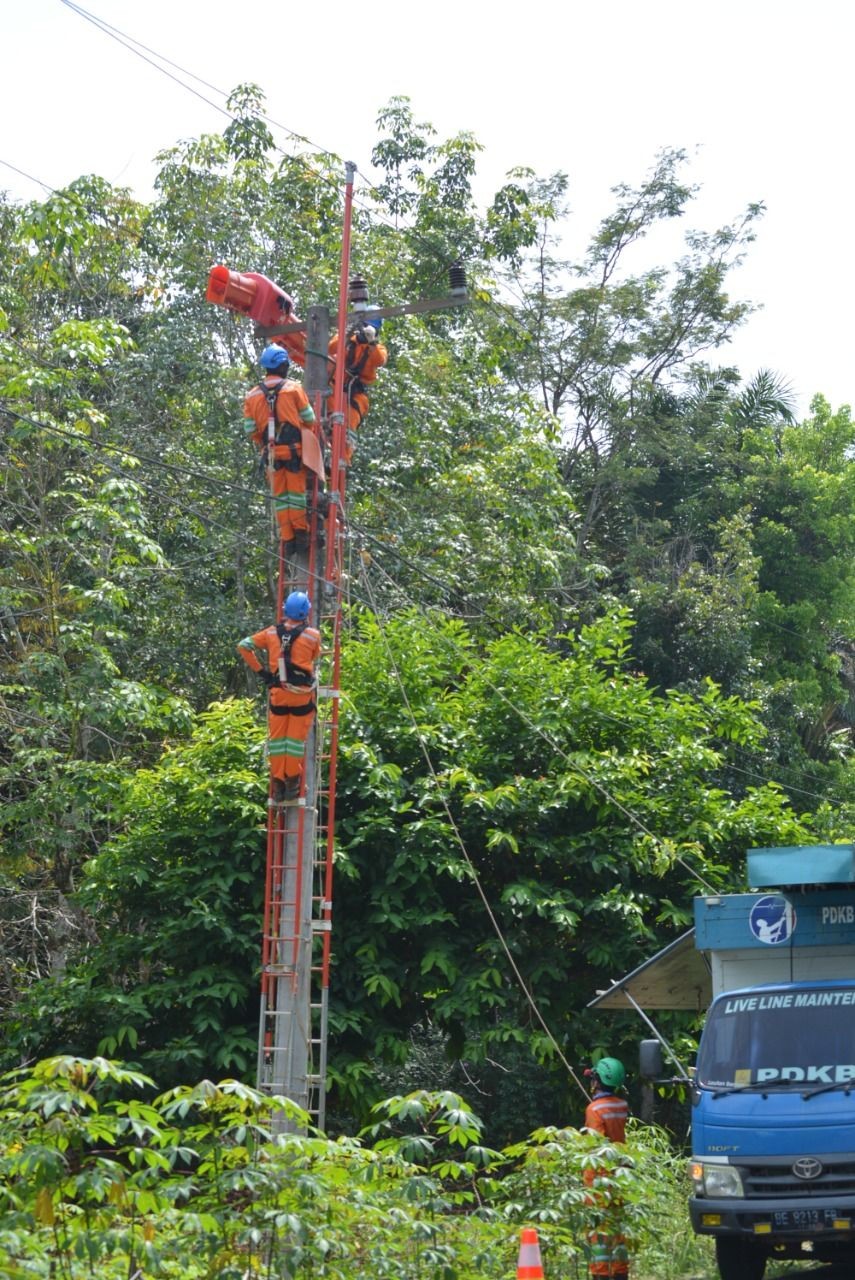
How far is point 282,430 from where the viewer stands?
1280 cm

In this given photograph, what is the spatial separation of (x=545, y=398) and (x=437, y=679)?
53.4ft

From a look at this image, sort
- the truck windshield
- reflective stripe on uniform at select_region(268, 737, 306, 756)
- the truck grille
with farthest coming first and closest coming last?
reflective stripe on uniform at select_region(268, 737, 306, 756)
the truck windshield
the truck grille

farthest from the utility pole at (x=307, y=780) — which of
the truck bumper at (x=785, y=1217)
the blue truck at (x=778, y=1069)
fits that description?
the truck bumper at (x=785, y=1217)

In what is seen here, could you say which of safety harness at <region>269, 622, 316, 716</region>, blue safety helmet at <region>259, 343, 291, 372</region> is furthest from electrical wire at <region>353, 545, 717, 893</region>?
blue safety helmet at <region>259, 343, 291, 372</region>

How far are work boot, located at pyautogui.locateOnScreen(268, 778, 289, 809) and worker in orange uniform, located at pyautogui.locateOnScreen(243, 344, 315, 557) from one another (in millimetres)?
2086

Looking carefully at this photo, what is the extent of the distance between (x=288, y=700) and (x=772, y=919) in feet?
13.6

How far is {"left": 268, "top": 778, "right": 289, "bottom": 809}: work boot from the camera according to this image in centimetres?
Answer: 1262

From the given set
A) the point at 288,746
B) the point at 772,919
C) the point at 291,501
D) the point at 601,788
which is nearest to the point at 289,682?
the point at 288,746

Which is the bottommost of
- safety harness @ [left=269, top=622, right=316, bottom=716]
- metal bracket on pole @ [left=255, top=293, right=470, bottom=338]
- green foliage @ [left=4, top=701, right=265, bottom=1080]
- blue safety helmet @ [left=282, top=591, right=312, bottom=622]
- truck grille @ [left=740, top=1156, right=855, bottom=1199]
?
truck grille @ [left=740, top=1156, right=855, bottom=1199]

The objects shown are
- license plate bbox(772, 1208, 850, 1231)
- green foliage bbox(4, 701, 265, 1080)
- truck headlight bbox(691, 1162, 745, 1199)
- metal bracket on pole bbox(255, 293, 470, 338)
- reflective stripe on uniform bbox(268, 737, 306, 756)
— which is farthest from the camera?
green foliage bbox(4, 701, 265, 1080)

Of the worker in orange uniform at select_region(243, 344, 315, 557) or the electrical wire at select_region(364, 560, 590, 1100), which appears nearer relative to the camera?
the worker in orange uniform at select_region(243, 344, 315, 557)

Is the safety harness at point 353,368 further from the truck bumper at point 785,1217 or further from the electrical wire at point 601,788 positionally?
the truck bumper at point 785,1217

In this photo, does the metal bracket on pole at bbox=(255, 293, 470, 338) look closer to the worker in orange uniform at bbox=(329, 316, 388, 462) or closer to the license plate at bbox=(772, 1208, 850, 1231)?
the worker in orange uniform at bbox=(329, 316, 388, 462)

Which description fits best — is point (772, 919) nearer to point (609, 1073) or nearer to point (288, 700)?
point (609, 1073)
